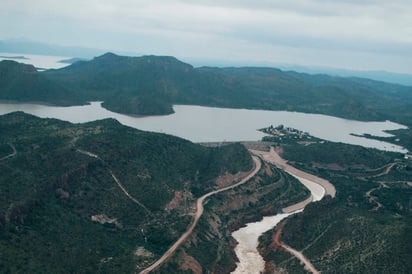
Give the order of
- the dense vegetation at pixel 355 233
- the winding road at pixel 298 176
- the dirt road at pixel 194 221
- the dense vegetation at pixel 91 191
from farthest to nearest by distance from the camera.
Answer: the winding road at pixel 298 176, the dirt road at pixel 194 221, the dense vegetation at pixel 355 233, the dense vegetation at pixel 91 191

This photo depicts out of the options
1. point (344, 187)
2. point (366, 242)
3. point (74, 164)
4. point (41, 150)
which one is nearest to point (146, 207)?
point (74, 164)

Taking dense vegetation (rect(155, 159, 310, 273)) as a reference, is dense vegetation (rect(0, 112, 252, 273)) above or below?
above

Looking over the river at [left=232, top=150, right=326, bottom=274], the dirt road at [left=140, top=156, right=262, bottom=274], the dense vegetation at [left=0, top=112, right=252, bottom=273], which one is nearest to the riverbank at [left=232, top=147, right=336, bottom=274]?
the river at [left=232, top=150, right=326, bottom=274]

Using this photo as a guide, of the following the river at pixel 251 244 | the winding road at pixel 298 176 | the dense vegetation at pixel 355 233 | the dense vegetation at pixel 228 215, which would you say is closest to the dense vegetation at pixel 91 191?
the dense vegetation at pixel 228 215

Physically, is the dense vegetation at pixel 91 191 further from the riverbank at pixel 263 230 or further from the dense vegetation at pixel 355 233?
the dense vegetation at pixel 355 233

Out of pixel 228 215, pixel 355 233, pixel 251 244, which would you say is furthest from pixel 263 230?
pixel 355 233

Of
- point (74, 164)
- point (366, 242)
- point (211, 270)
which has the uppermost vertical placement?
point (74, 164)

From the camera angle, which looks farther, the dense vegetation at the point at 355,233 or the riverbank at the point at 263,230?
the riverbank at the point at 263,230

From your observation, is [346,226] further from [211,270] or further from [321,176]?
[321,176]

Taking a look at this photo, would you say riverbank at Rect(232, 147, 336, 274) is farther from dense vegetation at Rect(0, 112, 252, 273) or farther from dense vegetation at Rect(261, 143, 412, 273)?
dense vegetation at Rect(0, 112, 252, 273)
